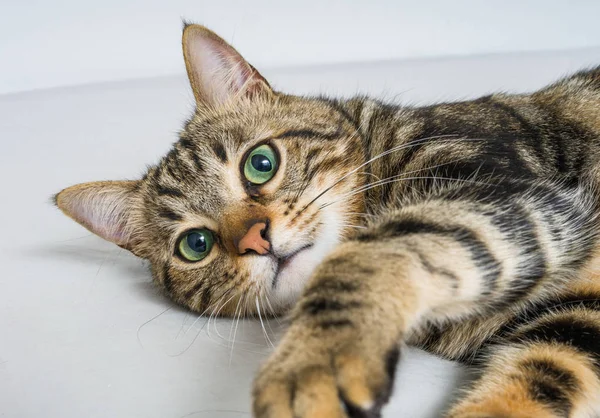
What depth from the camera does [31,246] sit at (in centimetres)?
147

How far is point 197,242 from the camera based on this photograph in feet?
3.91

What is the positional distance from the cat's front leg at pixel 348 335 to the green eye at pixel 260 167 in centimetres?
39

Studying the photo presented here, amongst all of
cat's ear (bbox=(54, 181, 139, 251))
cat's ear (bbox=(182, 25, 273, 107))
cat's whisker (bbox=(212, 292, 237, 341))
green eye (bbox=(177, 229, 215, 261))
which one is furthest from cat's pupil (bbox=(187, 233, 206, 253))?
cat's ear (bbox=(182, 25, 273, 107))

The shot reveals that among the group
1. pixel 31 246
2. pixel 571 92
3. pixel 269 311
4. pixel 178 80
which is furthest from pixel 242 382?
pixel 178 80

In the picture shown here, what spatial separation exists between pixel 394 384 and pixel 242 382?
0.35 m

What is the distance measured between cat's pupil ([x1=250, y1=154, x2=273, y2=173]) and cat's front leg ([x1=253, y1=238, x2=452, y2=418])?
15.8 inches

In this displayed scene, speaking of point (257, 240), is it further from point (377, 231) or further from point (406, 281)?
point (406, 281)

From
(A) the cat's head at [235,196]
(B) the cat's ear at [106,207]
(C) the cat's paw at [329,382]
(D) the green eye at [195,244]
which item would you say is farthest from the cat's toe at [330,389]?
(B) the cat's ear at [106,207]

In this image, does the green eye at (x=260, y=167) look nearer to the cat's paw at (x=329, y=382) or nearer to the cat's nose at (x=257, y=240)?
the cat's nose at (x=257, y=240)

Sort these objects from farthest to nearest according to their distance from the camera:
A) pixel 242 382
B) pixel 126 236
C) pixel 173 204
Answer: pixel 126 236, pixel 173 204, pixel 242 382

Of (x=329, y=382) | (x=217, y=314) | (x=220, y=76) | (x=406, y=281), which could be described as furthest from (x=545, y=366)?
(x=220, y=76)

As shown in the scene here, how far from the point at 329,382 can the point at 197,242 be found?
1.99ft

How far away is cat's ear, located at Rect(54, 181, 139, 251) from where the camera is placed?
1.35 meters

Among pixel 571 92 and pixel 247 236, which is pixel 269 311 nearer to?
pixel 247 236
